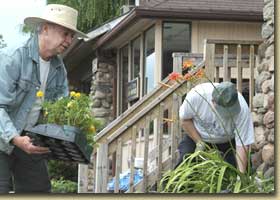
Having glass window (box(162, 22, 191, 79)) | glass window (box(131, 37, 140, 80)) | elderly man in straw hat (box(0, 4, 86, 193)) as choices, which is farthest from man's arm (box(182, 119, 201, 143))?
glass window (box(131, 37, 140, 80))

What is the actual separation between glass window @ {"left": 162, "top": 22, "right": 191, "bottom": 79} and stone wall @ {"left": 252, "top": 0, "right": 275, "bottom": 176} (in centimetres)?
402

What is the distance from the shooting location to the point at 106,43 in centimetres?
1100

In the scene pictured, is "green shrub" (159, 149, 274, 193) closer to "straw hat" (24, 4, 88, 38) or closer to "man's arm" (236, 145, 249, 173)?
"man's arm" (236, 145, 249, 173)

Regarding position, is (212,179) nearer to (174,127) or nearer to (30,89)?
(30,89)

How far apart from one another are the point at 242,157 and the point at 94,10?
9973mm

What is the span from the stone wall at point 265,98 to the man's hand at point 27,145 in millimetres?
1795

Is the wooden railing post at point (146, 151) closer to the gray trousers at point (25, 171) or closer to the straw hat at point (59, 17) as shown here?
the gray trousers at point (25, 171)

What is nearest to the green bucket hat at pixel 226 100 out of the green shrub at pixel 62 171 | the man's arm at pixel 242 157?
the man's arm at pixel 242 157

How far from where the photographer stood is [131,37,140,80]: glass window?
10.2 meters

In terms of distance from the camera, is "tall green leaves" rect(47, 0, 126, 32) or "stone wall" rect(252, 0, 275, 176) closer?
"stone wall" rect(252, 0, 275, 176)

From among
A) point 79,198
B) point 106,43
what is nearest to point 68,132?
point 79,198

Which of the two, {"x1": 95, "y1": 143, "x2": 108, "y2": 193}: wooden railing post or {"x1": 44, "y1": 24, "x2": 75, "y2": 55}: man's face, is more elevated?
{"x1": 44, "y1": 24, "x2": 75, "y2": 55}: man's face

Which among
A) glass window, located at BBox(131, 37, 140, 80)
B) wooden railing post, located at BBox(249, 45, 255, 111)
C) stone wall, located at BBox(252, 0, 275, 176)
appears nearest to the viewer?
stone wall, located at BBox(252, 0, 275, 176)

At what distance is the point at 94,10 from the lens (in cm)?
1327
